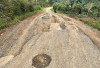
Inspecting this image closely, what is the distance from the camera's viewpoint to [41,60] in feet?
13.7

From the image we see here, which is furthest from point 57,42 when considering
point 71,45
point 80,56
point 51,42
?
point 80,56

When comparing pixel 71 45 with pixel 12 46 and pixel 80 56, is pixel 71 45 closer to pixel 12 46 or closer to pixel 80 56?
pixel 80 56

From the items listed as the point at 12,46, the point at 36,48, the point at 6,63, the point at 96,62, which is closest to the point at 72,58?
the point at 96,62

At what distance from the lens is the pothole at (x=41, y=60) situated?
152 inches

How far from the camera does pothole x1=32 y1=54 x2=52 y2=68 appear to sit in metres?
3.87

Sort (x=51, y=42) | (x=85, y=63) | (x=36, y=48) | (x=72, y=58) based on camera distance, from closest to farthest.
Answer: (x=85, y=63), (x=72, y=58), (x=36, y=48), (x=51, y=42)

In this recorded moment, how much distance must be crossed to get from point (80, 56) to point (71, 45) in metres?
1.14

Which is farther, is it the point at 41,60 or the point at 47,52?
the point at 47,52

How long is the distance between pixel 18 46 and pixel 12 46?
16.2 inches

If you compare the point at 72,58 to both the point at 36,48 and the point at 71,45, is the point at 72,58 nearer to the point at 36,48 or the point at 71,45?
the point at 71,45

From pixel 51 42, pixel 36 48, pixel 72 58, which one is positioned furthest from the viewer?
pixel 51 42

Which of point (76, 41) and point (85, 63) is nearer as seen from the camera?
point (85, 63)

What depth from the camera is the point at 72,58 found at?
14.0 feet

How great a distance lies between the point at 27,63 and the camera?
3.96 m
